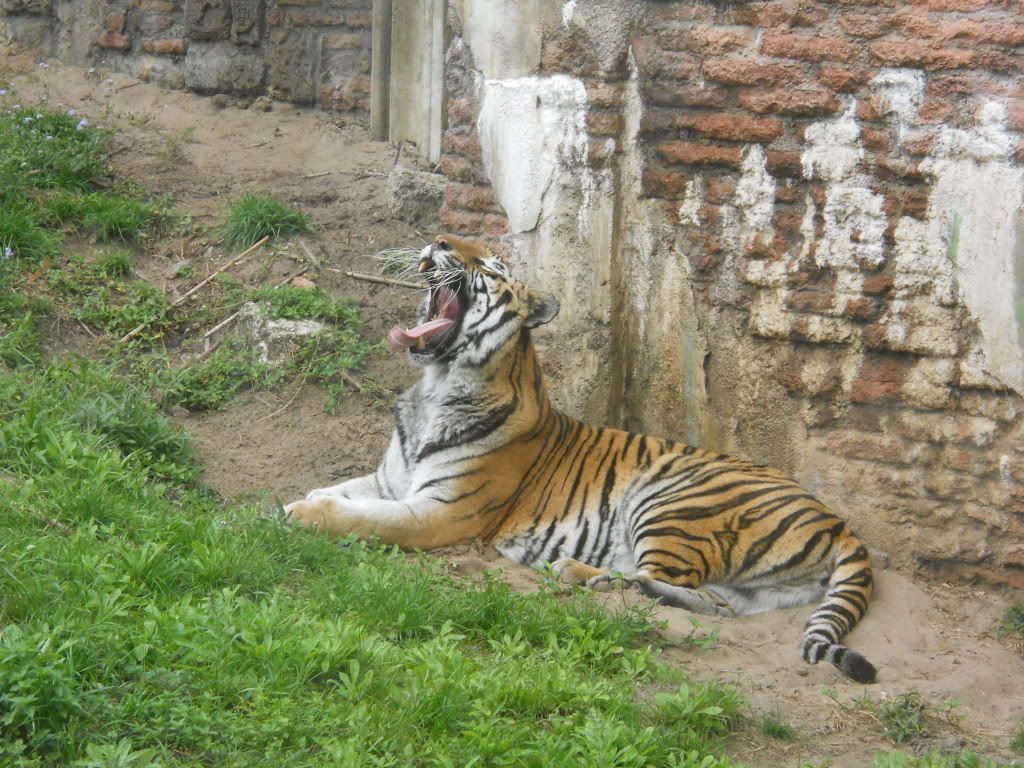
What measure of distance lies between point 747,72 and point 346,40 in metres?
3.87

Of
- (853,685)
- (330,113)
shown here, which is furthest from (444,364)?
(330,113)

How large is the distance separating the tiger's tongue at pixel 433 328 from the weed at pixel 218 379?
1.26 m

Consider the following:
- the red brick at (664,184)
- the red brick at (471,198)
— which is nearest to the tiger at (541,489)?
the red brick at (471,198)

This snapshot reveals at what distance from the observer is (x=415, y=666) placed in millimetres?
3521

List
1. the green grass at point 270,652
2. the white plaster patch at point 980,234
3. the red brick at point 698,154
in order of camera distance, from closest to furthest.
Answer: the green grass at point 270,652 → the white plaster patch at point 980,234 → the red brick at point 698,154

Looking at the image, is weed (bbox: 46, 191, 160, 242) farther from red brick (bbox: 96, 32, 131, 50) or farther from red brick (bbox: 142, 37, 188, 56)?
red brick (bbox: 96, 32, 131, 50)

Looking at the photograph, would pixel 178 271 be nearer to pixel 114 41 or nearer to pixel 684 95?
pixel 114 41

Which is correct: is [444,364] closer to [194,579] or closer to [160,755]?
[194,579]

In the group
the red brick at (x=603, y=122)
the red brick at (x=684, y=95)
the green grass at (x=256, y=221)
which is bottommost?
the green grass at (x=256, y=221)

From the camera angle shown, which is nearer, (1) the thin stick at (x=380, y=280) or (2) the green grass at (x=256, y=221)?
(1) the thin stick at (x=380, y=280)

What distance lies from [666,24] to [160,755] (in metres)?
3.94

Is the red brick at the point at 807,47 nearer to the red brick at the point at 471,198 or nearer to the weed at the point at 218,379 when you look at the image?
the red brick at the point at 471,198

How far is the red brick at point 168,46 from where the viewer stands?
28.3 feet

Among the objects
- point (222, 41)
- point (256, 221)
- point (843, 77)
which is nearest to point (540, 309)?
point (843, 77)
